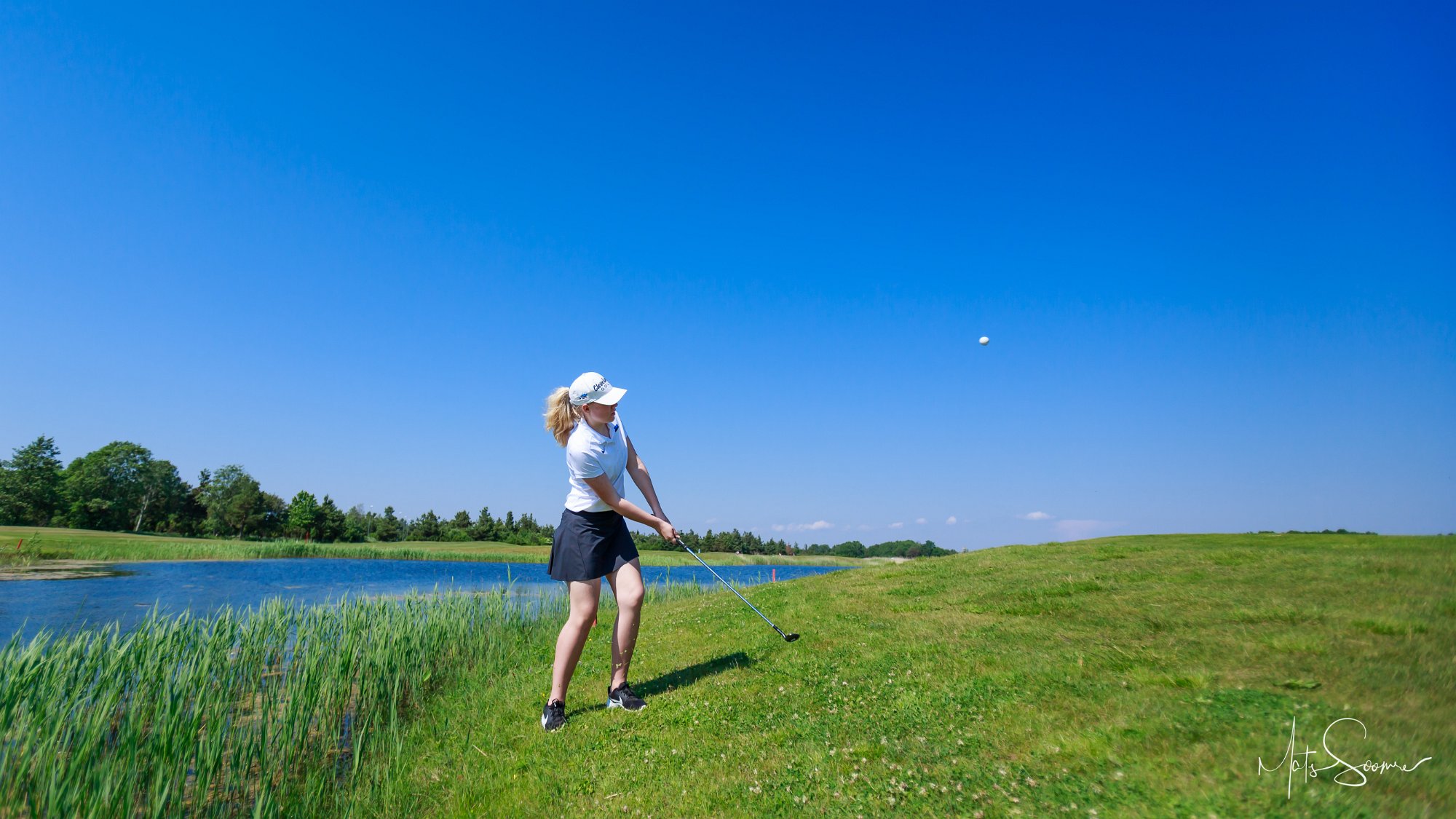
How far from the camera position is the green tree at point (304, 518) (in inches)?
3226

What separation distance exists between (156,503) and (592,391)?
105822mm

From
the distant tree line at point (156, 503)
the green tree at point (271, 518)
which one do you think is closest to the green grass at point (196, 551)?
the distant tree line at point (156, 503)

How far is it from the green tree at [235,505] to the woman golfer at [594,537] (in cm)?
9643

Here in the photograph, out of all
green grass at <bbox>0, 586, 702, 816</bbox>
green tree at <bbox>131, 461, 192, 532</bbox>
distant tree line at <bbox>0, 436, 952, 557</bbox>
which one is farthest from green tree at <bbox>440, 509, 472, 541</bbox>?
green grass at <bbox>0, 586, 702, 816</bbox>

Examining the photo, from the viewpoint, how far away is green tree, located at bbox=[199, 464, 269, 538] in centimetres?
8162

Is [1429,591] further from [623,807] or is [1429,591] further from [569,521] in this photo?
[569,521]

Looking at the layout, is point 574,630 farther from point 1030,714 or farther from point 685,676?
point 1030,714

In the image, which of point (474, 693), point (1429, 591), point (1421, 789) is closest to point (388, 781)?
point (474, 693)

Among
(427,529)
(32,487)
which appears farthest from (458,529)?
(32,487)

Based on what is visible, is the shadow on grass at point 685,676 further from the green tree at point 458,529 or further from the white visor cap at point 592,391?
the green tree at point 458,529

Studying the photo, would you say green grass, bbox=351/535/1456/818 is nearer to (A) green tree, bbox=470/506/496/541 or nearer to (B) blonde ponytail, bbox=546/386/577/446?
(B) blonde ponytail, bbox=546/386/577/446

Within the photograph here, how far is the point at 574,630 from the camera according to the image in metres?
5.43

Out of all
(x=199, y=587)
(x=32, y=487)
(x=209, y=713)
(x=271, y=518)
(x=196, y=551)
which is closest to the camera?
(x=209, y=713)

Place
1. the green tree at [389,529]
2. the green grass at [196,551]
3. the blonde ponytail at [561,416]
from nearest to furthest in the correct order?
the blonde ponytail at [561,416] → the green grass at [196,551] → the green tree at [389,529]
